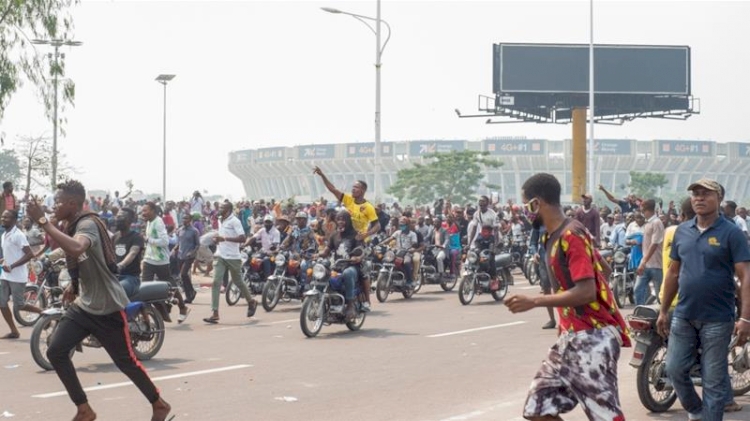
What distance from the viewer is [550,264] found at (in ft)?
17.7

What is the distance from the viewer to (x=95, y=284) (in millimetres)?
7148

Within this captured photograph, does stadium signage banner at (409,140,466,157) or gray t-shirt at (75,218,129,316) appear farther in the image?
stadium signage banner at (409,140,466,157)

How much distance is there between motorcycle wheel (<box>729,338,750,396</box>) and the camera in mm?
8695

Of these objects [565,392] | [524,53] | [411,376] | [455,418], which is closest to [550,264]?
[565,392]

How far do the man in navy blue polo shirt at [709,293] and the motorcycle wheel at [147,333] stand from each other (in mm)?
6122

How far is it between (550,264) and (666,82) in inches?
1964

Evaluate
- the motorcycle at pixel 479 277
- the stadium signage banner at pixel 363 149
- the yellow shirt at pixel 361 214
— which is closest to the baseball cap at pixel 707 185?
the yellow shirt at pixel 361 214

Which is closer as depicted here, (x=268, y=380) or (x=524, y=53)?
(x=268, y=380)

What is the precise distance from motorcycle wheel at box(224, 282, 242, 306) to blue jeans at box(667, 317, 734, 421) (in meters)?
11.9

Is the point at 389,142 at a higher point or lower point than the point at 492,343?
higher

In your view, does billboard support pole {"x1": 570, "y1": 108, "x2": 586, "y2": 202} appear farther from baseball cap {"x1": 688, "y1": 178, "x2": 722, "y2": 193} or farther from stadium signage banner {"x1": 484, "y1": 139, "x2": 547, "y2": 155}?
stadium signage banner {"x1": 484, "y1": 139, "x2": 547, "y2": 155}

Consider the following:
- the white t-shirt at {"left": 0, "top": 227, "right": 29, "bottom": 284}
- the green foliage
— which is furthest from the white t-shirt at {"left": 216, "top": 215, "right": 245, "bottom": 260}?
the green foliage

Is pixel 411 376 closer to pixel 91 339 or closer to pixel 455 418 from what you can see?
pixel 455 418

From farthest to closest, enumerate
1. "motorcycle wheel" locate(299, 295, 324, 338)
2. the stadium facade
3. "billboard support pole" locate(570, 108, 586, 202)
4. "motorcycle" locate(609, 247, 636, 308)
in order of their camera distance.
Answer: the stadium facade
"billboard support pole" locate(570, 108, 586, 202)
"motorcycle" locate(609, 247, 636, 308)
"motorcycle wheel" locate(299, 295, 324, 338)
